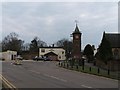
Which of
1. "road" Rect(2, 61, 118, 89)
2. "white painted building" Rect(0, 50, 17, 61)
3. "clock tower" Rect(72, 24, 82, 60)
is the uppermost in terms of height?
"clock tower" Rect(72, 24, 82, 60)

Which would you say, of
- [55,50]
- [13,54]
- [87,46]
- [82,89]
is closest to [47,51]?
[55,50]

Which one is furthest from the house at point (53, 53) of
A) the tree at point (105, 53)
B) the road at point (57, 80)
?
the road at point (57, 80)

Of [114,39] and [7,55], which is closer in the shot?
[114,39]

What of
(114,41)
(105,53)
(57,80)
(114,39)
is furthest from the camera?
(114,39)

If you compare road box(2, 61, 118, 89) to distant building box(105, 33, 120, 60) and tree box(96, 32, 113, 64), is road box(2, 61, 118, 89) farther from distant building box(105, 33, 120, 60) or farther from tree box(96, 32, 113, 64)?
distant building box(105, 33, 120, 60)

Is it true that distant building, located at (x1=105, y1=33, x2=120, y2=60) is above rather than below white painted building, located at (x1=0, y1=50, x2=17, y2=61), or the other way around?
above

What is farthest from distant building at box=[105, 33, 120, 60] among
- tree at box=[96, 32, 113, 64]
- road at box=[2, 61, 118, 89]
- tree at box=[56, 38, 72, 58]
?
road at box=[2, 61, 118, 89]

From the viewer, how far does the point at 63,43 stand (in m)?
171

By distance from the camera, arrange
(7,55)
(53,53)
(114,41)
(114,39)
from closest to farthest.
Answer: (114,41) → (114,39) → (7,55) → (53,53)

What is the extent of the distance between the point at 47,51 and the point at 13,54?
608 inches

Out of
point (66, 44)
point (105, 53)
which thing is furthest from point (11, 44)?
point (105, 53)

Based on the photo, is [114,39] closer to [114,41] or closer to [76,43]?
[114,41]

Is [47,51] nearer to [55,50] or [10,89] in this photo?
[55,50]

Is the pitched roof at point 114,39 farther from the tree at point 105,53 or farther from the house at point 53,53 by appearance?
the house at point 53,53
